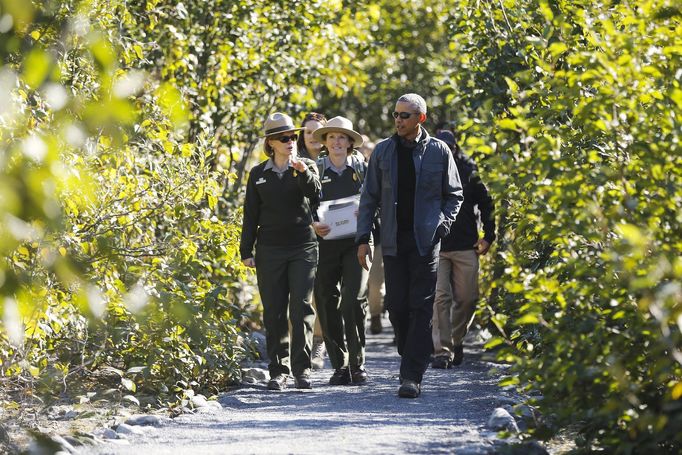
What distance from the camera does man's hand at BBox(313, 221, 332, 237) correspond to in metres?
9.80

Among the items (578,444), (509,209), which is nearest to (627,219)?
(578,444)

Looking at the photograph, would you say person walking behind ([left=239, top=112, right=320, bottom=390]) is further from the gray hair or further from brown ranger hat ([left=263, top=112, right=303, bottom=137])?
the gray hair

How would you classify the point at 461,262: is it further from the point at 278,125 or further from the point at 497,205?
the point at 497,205

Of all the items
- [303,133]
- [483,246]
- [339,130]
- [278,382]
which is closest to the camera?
[278,382]

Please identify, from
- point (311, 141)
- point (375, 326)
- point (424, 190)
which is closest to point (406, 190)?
point (424, 190)

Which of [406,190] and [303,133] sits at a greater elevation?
[303,133]

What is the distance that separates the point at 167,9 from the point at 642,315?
7659mm

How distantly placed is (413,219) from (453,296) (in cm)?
294

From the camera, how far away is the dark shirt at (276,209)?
959cm

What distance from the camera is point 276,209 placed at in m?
9.60

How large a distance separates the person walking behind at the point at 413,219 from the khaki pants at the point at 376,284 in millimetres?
5136

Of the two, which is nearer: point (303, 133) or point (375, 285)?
point (303, 133)

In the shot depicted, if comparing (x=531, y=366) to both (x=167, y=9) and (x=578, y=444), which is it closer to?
(x=578, y=444)

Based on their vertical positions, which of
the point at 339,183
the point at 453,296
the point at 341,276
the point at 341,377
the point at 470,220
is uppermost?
the point at 339,183
